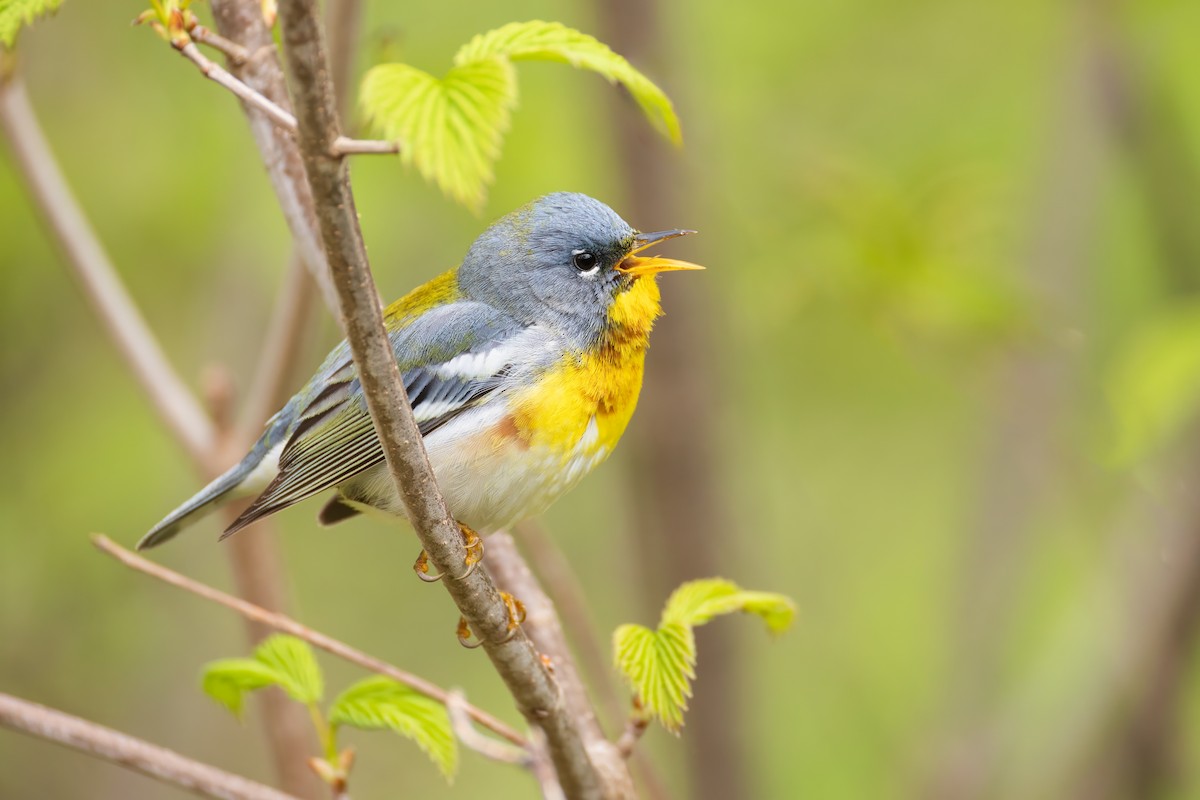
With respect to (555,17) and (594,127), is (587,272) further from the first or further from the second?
(555,17)

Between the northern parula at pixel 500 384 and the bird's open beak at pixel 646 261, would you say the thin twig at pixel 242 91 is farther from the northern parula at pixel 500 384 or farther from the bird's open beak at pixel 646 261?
the bird's open beak at pixel 646 261

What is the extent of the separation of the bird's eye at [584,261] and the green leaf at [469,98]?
1.29 metres

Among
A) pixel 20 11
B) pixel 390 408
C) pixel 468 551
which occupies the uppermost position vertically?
pixel 20 11

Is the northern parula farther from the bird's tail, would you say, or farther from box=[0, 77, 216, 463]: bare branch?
box=[0, 77, 216, 463]: bare branch

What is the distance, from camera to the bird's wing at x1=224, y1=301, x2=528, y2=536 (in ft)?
9.39

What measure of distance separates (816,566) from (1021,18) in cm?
260

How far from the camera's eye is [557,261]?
10.3 feet

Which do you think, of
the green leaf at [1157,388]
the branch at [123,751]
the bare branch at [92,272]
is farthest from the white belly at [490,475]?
the green leaf at [1157,388]

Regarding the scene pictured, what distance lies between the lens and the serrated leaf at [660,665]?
2.15m

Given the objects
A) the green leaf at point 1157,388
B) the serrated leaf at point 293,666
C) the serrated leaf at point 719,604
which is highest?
the serrated leaf at point 293,666

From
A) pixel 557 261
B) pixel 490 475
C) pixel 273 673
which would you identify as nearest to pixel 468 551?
pixel 490 475

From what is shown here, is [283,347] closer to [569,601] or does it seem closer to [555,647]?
[569,601]

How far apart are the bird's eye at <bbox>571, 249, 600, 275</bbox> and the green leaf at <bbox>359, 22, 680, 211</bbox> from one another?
129 cm

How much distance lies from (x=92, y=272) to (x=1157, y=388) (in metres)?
3.00
